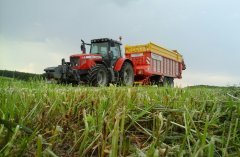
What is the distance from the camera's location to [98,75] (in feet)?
44.2

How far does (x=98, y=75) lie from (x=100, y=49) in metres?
1.95

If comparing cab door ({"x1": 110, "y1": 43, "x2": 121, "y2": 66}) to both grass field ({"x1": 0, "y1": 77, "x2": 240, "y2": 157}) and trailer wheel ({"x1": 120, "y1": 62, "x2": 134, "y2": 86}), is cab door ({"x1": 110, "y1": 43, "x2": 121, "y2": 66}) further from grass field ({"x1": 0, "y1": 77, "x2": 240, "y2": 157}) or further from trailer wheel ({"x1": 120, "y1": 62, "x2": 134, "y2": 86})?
grass field ({"x1": 0, "y1": 77, "x2": 240, "y2": 157})

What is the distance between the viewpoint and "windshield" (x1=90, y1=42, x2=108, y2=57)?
15.0 m

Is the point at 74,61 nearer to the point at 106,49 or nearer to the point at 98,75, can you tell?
the point at 98,75

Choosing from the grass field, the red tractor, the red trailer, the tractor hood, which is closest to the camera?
the grass field

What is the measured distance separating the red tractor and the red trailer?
1732mm

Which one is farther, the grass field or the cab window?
the cab window

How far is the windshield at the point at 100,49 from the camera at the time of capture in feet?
49.2

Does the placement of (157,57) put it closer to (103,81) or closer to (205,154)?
(103,81)

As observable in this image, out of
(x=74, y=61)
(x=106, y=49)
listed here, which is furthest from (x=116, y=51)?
(x=74, y=61)

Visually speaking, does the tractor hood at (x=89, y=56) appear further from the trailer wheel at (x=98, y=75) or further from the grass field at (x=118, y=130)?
the grass field at (x=118, y=130)

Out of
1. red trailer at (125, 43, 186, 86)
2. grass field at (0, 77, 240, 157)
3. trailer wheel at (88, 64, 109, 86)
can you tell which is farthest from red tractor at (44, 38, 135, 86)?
grass field at (0, 77, 240, 157)

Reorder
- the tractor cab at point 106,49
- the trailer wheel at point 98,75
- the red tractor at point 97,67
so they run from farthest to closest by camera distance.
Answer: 1. the tractor cab at point 106,49
2. the red tractor at point 97,67
3. the trailer wheel at point 98,75

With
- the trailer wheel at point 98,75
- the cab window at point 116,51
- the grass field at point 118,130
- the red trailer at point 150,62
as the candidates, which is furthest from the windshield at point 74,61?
the grass field at point 118,130
